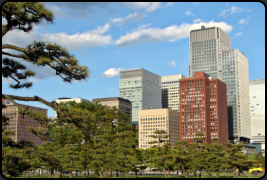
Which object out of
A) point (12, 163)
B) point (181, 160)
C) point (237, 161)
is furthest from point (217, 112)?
point (12, 163)

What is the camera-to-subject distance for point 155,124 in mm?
161000

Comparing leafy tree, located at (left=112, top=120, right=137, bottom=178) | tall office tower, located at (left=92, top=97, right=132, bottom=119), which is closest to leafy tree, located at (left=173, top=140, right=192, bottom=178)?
leafy tree, located at (left=112, top=120, right=137, bottom=178)

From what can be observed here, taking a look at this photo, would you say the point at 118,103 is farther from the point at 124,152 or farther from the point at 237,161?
the point at 237,161

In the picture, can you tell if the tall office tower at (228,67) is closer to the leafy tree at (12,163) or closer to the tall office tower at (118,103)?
the tall office tower at (118,103)

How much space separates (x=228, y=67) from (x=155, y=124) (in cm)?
6401

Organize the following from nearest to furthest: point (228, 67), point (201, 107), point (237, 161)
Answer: point (237, 161)
point (201, 107)
point (228, 67)

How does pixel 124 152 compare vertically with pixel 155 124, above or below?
below

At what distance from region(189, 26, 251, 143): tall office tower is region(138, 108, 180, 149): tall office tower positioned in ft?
138

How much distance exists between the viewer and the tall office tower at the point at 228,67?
183000mm

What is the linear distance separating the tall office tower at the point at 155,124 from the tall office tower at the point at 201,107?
9.36 m

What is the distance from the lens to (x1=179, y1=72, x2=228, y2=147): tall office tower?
493 ft

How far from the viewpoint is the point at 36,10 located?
11.5 m

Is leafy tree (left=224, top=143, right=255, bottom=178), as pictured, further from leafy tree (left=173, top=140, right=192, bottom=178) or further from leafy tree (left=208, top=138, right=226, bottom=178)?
leafy tree (left=173, top=140, right=192, bottom=178)

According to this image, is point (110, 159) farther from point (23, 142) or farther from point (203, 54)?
point (203, 54)
